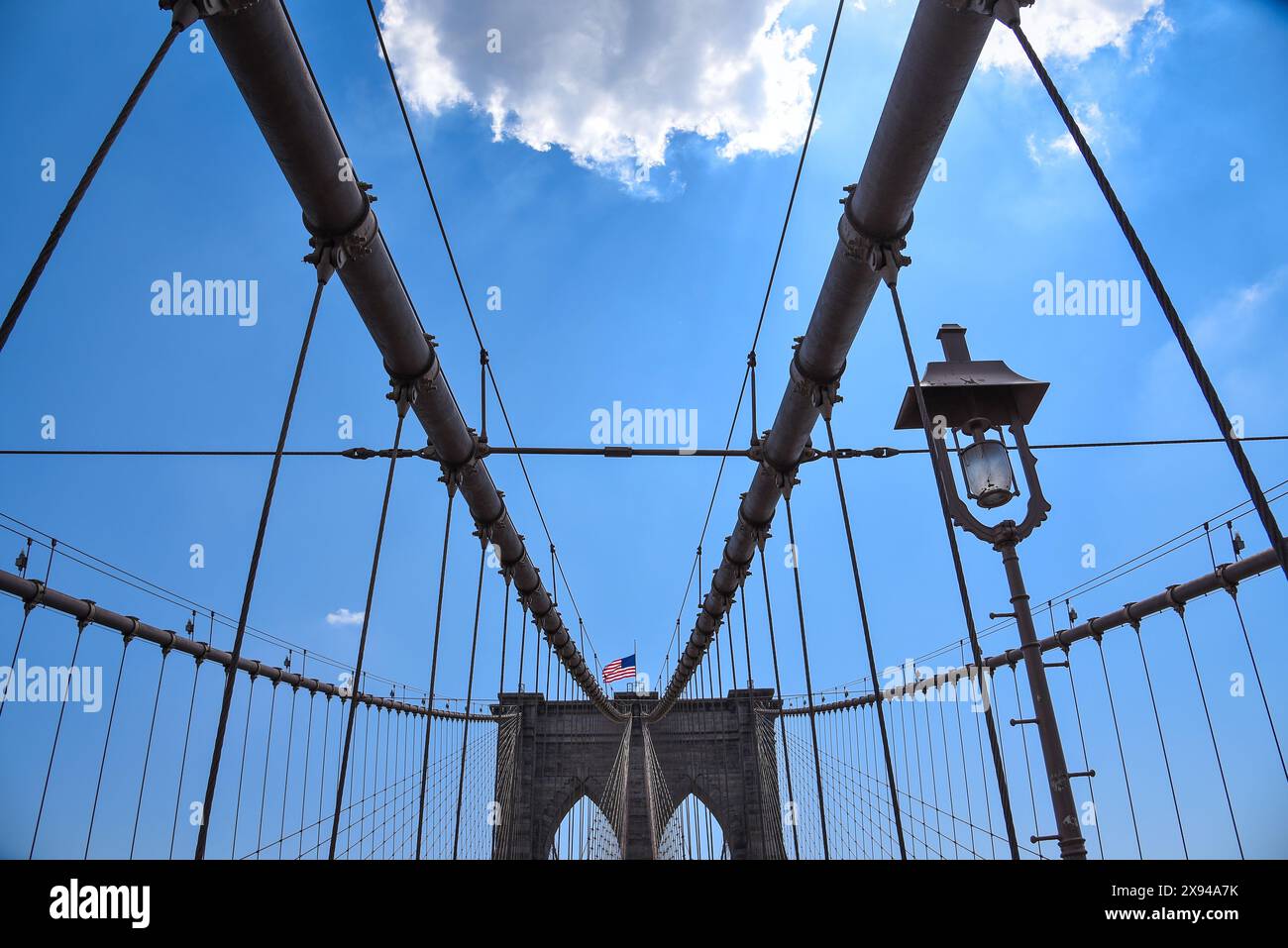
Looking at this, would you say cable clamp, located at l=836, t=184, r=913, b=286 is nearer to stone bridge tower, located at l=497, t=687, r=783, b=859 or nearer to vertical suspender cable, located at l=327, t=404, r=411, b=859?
vertical suspender cable, located at l=327, t=404, r=411, b=859

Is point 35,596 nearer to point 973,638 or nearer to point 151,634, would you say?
point 151,634

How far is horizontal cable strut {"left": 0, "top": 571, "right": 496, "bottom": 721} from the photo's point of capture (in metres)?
9.85

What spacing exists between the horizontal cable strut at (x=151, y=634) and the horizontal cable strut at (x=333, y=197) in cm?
275

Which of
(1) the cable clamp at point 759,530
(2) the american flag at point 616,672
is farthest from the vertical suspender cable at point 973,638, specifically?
(2) the american flag at point 616,672

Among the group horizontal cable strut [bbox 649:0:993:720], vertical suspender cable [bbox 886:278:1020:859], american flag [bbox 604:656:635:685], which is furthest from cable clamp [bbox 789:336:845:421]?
american flag [bbox 604:656:635:685]

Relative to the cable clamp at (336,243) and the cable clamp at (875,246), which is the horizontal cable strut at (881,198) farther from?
the cable clamp at (336,243)

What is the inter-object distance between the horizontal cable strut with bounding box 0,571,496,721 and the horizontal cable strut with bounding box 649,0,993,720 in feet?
14.8

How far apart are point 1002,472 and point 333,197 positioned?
4495 millimetres

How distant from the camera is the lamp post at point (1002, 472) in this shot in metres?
4.57

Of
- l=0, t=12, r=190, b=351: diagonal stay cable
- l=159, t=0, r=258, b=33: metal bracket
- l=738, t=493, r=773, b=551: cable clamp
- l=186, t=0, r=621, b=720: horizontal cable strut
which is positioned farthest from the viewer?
l=738, t=493, r=773, b=551: cable clamp

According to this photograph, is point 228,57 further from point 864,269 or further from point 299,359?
point 864,269

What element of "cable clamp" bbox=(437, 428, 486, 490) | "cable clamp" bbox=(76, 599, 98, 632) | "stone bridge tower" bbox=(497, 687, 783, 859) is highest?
"cable clamp" bbox=(437, 428, 486, 490)
